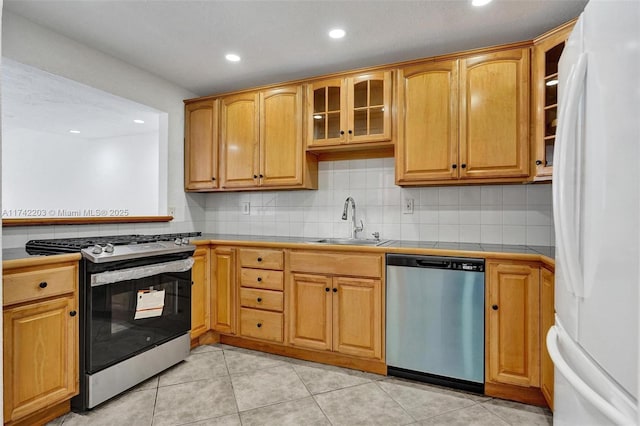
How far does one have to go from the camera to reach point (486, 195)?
2.74m

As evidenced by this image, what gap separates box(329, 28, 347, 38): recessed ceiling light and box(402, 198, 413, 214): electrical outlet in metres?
1.38

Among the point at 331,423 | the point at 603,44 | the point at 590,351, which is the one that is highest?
the point at 603,44

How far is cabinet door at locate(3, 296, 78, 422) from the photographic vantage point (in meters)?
1.69

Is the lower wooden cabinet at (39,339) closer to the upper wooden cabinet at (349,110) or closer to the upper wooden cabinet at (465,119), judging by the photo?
the upper wooden cabinet at (349,110)

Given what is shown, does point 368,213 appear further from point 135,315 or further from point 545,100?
point 135,315

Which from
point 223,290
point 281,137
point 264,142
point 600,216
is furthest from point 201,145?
point 600,216

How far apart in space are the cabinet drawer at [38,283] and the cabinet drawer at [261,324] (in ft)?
4.13

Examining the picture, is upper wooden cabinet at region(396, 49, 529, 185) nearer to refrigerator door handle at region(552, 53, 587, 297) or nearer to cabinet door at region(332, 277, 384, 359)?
cabinet door at region(332, 277, 384, 359)

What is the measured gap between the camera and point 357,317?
8.14 ft

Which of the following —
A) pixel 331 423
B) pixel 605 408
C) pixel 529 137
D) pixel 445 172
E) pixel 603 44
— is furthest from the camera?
pixel 445 172

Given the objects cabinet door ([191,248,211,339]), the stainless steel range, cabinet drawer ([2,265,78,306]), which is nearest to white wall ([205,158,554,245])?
cabinet door ([191,248,211,339])

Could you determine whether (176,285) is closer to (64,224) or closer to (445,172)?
(64,224)

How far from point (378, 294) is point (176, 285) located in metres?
1.48

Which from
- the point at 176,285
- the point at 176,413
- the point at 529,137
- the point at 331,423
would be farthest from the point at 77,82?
the point at 529,137
